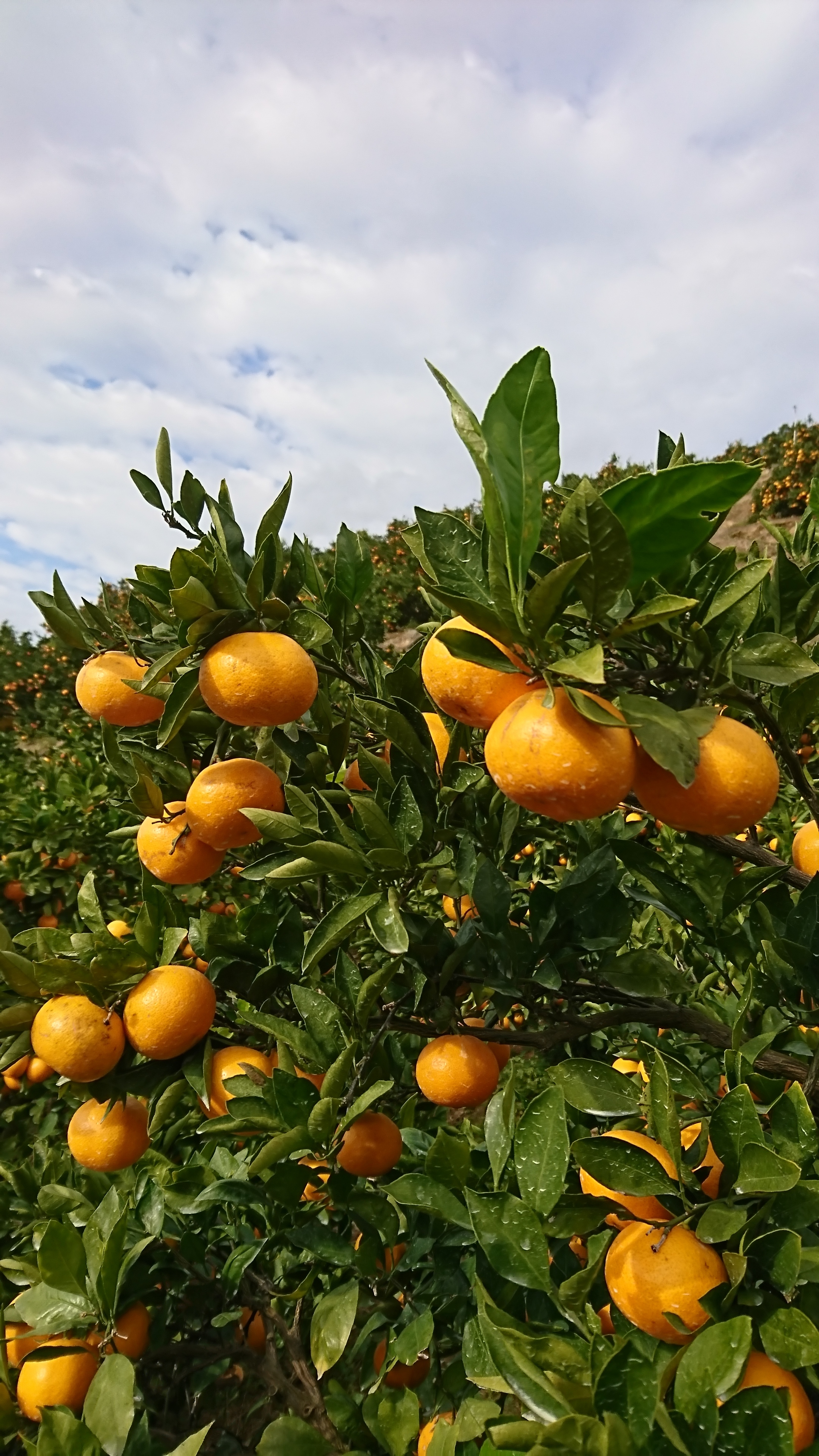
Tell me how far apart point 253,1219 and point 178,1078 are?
0.82m

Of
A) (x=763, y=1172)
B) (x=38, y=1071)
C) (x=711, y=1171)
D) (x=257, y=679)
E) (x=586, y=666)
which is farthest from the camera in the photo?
(x=38, y=1071)

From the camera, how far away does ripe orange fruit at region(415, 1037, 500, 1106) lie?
3.44 ft

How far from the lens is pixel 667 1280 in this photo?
28.0 inches

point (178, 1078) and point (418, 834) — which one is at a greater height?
point (418, 834)

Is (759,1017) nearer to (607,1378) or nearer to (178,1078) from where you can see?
(607,1378)

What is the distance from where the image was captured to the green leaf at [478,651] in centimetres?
69

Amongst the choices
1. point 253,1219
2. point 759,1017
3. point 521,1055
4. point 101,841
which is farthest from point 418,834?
point 101,841

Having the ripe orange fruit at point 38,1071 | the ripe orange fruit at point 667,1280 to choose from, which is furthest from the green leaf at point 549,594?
the ripe orange fruit at point 38,1071

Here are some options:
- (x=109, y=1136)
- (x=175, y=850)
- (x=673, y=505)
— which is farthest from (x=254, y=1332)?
(x=673, y=505)

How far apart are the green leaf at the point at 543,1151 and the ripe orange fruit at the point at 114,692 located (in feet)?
2.69

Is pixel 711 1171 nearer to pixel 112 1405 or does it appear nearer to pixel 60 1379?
pixel 112 1405

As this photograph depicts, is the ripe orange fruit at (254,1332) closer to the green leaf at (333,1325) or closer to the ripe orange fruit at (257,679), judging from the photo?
the green leaf at (333,1325)

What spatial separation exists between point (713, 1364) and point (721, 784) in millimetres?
489

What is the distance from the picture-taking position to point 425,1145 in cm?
145
